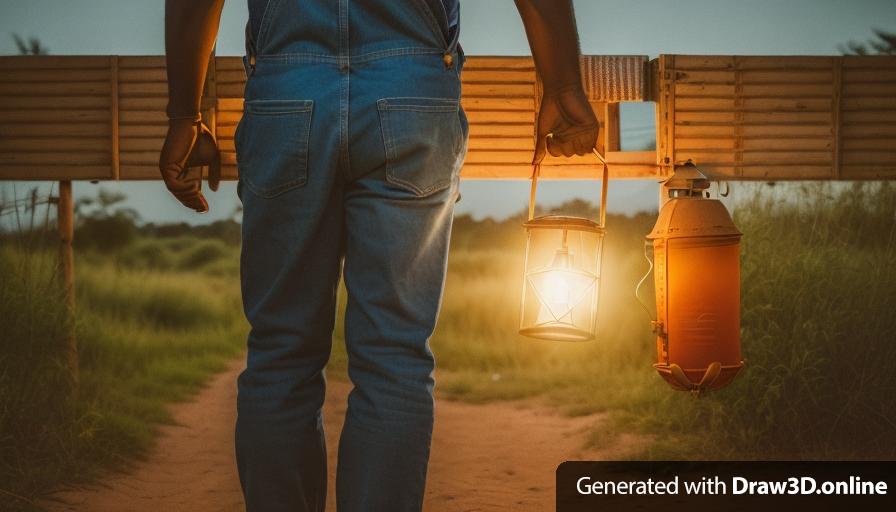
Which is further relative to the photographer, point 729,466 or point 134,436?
point 134,436

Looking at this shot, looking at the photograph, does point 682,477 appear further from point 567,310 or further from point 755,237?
point 567,310

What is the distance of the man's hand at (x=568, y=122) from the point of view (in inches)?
88.6

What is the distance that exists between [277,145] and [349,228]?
23 centimetres

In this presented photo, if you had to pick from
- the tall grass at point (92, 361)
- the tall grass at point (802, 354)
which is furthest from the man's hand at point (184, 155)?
the tall grass at point (802, 354)

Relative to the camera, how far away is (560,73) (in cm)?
223

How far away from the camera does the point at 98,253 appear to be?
10.1 m

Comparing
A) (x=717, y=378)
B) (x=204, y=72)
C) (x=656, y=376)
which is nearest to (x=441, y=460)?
(x=656, y=376)

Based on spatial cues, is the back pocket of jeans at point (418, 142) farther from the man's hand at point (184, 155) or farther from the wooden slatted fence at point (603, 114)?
the wooden slatted fence at point (603, 114)

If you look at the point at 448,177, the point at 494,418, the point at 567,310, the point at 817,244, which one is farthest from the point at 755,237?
the point at 448,177

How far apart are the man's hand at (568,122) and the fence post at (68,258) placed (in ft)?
14.9

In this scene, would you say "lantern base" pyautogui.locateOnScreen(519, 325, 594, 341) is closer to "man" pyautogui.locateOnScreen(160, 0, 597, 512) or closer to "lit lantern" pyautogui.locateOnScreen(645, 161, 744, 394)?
"lit lantern" pyautogui.locateOnScreen(645, 161, 744, 394)

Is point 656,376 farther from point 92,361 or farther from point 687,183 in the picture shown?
point 92,361

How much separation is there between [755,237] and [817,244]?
1.51ft

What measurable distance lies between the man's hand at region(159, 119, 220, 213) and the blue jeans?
0.38 m
